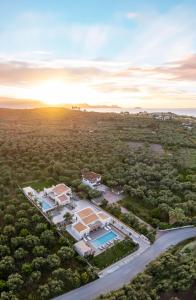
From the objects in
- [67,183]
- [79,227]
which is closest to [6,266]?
[79,227]

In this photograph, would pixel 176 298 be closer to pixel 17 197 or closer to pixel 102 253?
pixel 102 253

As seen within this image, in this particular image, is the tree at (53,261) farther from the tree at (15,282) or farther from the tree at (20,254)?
the tree at (15,282)

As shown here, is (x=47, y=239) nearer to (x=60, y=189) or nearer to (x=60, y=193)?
(x=60, y=193)

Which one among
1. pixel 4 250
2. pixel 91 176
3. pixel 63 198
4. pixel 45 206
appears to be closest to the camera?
pixel 4 250

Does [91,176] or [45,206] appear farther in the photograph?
[91,176]

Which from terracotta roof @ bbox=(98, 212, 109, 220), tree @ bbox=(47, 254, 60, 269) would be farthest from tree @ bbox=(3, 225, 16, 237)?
terracotta roof @ bbox=(98, 212, 109, 220)

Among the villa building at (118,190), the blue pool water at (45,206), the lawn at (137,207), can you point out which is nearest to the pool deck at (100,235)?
the lawn at (137,207)
